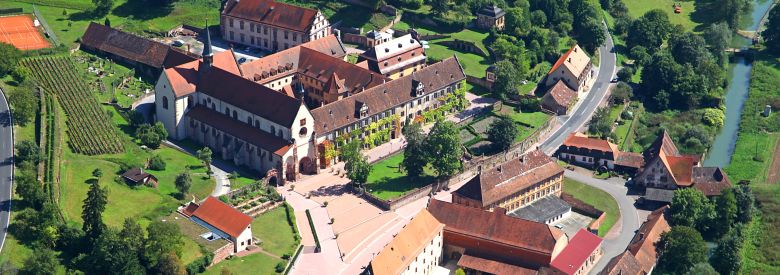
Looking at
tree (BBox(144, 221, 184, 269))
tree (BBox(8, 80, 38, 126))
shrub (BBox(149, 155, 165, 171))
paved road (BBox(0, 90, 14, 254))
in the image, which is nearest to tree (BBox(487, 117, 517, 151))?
shrub (BBox(149, 155, 165, 171))

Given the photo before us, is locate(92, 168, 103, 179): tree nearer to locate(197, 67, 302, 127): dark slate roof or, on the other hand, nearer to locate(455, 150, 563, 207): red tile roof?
locate(197, 67, 302, 127): dark slate roof

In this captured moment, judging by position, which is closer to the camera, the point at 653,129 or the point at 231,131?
the point at 231,131

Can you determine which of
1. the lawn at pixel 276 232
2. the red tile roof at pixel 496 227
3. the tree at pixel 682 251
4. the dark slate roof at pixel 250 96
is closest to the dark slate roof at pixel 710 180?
the tree at pixel 682 251

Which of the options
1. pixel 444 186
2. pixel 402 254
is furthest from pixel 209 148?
pixel 402 254

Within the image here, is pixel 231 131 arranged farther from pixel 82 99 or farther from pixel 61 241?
pixel 61 241

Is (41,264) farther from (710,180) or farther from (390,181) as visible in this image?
(710,180)

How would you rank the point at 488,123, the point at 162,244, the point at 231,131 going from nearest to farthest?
the point at 162,244 < the point at 231,131 < the point at 488,123
